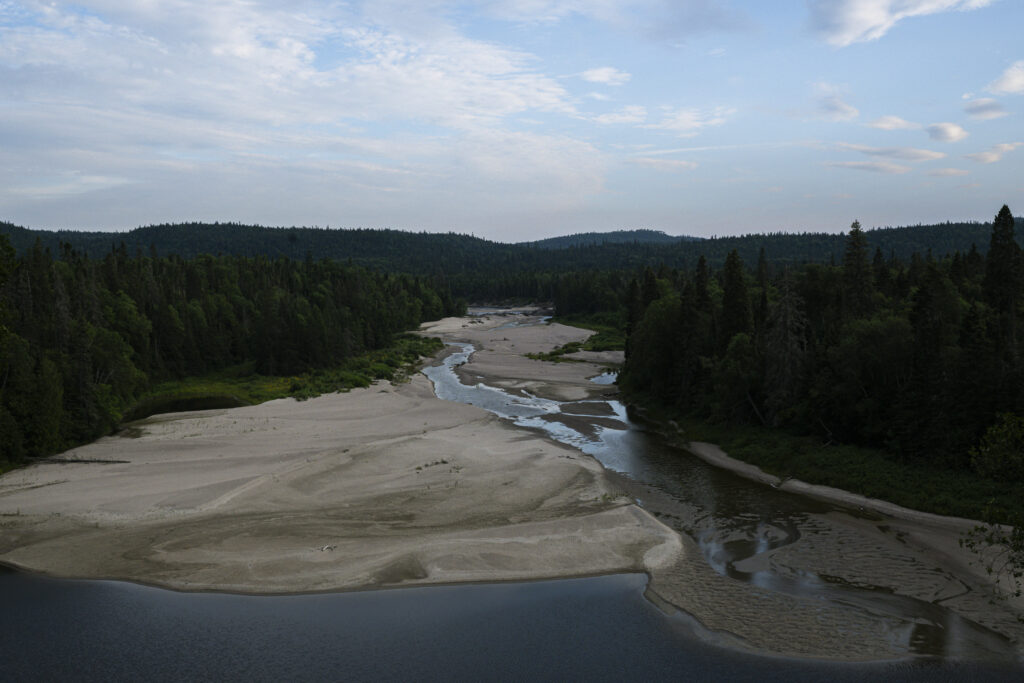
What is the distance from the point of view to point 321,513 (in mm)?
36625

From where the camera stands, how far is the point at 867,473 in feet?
134

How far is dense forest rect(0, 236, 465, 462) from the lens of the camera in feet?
162

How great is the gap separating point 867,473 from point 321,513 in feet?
102

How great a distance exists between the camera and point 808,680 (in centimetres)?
2192

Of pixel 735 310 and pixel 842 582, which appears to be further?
pixel 735 310

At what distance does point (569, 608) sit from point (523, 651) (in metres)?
3.51

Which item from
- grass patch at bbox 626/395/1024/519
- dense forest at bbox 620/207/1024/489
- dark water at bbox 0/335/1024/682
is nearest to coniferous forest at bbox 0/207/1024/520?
dense forest at bbox 620/207/1024/489

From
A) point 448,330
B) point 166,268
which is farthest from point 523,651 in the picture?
point 448,330

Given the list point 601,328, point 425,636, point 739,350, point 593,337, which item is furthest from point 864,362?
point 601,328

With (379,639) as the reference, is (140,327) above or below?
above

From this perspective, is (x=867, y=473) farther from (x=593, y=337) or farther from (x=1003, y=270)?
(x=593, y=337)

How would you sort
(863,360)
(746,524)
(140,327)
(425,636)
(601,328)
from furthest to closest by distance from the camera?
(601,328) < (140,327) < (863,360) < (746,524) < (425,636)

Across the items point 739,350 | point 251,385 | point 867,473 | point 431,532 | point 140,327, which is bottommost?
point 251,385

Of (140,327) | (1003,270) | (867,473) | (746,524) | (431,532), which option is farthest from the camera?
(140,327)
